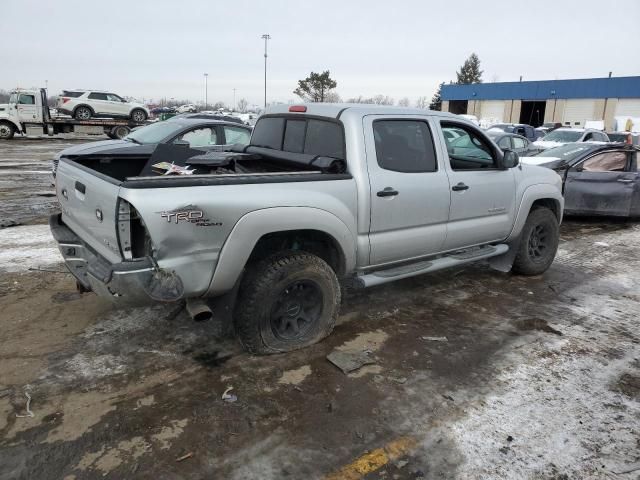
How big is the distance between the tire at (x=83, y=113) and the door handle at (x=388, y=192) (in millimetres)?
27260

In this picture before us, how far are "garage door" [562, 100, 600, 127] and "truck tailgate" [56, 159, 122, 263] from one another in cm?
5150

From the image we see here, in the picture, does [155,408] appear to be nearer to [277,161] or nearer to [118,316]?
[118,316]

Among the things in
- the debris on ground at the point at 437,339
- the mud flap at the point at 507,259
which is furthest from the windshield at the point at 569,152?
the debris on ground at the point at 437,339

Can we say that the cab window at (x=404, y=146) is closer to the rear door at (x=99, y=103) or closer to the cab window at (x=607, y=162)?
the cab window at (x=607, y=162)

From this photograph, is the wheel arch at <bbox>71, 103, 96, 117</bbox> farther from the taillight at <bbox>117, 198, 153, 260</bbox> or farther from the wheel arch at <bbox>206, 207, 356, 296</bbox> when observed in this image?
the taillight at <bbox>117, 198, 153, 260</bbox>

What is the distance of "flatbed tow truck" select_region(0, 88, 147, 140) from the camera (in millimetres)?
25609

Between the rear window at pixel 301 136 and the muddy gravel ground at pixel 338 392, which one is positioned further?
the rear window at pixel 301 136

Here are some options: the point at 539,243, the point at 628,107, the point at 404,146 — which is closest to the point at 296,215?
the point at 404,146

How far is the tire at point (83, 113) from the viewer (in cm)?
2725

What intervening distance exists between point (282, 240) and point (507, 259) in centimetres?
310

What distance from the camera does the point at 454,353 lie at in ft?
13.3

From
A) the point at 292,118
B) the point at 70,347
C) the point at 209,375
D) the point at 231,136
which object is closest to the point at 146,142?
the point at 231,136

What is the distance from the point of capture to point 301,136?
455 cm

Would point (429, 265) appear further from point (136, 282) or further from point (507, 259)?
point (136, 282)
